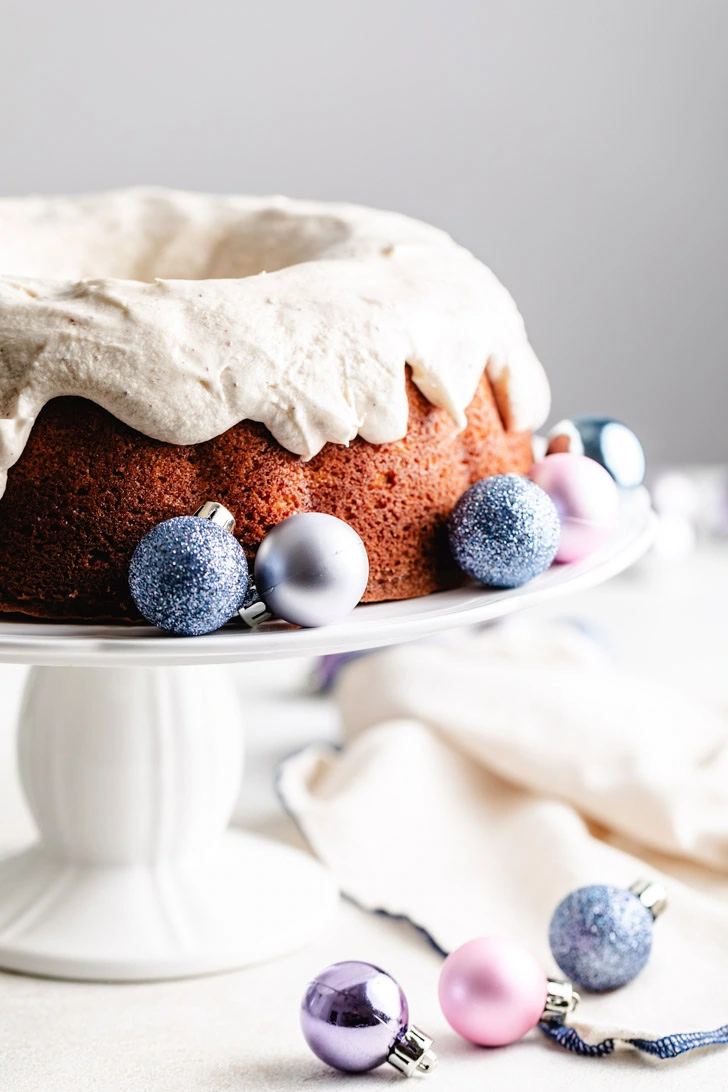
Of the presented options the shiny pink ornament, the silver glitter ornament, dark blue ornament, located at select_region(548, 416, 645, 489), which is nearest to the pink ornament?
dark blue ornament, located at select_region(548, 416, 645, 489)

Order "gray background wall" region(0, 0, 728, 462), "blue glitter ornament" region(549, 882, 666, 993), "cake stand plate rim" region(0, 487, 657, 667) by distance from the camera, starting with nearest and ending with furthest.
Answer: "cake stand plate rim" region(0, 487, 657, 667), "blue glitter ornament" region(549, 882, 666, 993), "gray background wall" region(0, 0, 728, 462)

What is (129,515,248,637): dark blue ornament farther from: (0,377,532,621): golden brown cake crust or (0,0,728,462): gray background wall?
(0,0,728,462): gray background wall

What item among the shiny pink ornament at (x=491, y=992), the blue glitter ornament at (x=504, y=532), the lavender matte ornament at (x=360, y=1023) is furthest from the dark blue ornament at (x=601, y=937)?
the blue glitter ornament at (x=504, y=532)

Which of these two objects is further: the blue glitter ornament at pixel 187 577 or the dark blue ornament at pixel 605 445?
the dark blue ornament at pixel 605 445

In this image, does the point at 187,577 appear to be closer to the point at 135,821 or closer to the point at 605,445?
the point at 135,821

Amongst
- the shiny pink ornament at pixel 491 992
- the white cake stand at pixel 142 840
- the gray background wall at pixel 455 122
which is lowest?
the white cake stand at pixel 142 840

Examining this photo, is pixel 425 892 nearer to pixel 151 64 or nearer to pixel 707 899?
pixel 707 899

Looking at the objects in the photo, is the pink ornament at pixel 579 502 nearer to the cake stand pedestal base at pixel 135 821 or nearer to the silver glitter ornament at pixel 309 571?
the silver glitter ornament at pixel 309 571
